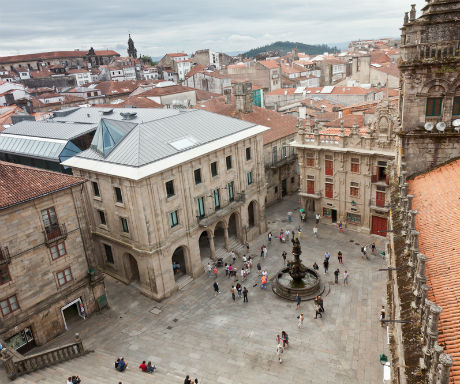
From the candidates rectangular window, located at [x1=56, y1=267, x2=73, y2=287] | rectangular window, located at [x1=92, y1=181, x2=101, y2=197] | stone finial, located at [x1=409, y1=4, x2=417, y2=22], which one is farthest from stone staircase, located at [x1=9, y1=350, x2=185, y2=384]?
stone finial, located at [x1=409, y1=4, x2=417, y2=22]

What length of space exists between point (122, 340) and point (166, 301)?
605 cm

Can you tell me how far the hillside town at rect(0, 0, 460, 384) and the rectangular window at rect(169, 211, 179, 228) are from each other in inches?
6.9

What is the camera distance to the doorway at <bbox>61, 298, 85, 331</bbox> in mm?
32781

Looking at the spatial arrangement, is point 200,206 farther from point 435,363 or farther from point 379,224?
point 435,363

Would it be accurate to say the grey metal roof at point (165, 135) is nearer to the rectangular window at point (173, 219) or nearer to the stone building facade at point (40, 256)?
the stone building facade at point (40, 256)

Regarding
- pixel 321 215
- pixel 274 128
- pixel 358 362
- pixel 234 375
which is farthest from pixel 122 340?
pixel 274 128

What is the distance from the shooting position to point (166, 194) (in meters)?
34.8

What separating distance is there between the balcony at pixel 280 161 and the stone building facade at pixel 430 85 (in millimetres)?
29628

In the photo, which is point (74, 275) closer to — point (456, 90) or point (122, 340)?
point (122, 340)

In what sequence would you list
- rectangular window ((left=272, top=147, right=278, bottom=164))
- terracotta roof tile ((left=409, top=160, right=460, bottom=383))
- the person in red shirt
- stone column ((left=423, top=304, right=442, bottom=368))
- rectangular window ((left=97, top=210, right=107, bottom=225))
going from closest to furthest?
1. stone column ((left=423, top=304, right=442, bottom=368))
2. terracotta roof tile ((left=409, top=160, right=460, bottom=383))
3. the person in red shirt
4. rectangular window ((left=97, top=210, right=107, bottom=225))
5. rectangular window ((left=272, top=147, right=278, bottom=164))

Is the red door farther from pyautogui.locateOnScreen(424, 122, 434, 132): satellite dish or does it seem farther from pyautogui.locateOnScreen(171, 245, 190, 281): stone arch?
pyautogui.locateOnScreen(171, 245, 190, 281): stone arch

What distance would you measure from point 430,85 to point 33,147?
130 feet

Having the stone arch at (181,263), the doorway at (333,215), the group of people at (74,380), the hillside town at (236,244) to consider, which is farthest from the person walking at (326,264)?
the group of people at (74,380)

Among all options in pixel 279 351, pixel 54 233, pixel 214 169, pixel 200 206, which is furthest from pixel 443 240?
pixel 54 233
